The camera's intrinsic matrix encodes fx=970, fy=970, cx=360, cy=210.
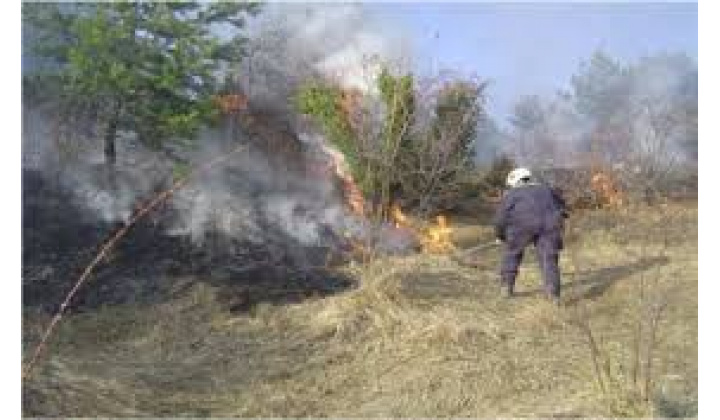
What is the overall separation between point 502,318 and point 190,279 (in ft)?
12.0

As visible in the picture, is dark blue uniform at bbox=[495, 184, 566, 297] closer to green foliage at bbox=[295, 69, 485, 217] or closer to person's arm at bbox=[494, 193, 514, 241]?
person's arm at bbox=[494, 193, 514, 241]

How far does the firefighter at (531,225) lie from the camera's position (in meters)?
9.66

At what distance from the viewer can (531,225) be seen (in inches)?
384

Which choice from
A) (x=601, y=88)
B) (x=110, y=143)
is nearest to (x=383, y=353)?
(x=110, y=143)

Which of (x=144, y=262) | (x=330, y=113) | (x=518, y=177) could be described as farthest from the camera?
(x=330, y=113)

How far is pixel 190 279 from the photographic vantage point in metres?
10.7

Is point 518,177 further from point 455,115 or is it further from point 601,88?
point 601,88

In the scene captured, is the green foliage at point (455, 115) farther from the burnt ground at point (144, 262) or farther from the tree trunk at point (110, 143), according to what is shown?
the tree trunk at point (110, 143)

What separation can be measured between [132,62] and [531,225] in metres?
6.58

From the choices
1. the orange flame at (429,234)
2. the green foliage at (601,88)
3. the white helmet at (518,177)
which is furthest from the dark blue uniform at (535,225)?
the green foliage at (601,88)

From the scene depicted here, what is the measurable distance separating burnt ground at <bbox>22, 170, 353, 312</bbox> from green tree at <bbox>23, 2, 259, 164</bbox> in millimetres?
1456

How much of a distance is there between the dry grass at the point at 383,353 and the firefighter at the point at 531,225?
0.34m
